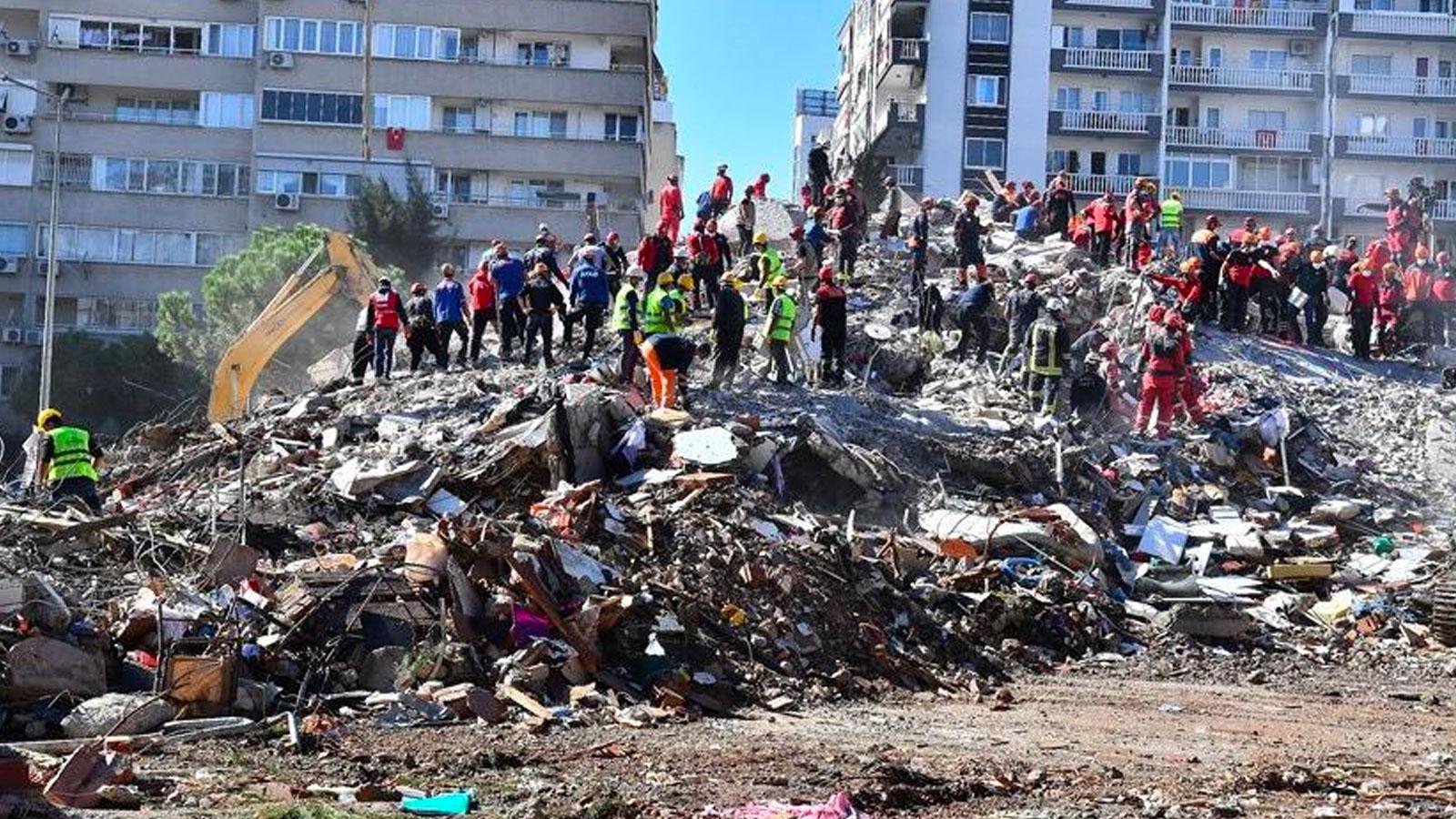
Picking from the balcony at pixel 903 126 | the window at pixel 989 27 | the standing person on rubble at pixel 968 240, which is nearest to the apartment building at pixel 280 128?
the balcony at pixel 903 126

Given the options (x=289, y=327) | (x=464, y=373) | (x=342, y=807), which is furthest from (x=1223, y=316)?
(x=342, y=807)

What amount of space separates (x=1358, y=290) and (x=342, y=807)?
21.3m

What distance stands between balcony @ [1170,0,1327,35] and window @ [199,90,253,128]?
92.8 ft

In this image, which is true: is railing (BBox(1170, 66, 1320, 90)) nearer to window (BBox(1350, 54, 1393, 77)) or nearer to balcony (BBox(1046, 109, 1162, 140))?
window (BBox(1350, 54, 1393, 77))

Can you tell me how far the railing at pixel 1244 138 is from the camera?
58.1 m

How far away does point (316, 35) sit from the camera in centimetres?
5244

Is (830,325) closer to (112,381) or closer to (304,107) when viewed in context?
(112,381)

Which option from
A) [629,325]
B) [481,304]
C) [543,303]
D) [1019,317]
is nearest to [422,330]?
[481,304]

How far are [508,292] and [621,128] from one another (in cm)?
3054

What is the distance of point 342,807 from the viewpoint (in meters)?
8.53

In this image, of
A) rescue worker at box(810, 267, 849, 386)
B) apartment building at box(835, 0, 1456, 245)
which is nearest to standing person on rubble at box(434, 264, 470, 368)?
rescue worker at box(810, 267, 849, 386)

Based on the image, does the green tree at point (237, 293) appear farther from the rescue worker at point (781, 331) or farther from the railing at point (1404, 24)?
the railing at point (1404, 24)

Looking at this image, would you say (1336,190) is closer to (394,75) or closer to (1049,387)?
(394,75)

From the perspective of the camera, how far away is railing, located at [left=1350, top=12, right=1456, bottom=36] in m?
58.0
